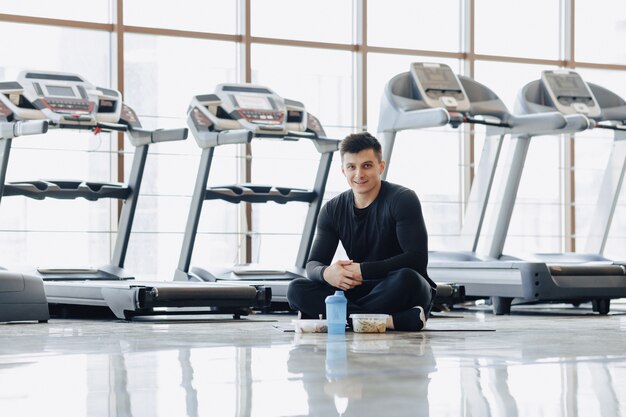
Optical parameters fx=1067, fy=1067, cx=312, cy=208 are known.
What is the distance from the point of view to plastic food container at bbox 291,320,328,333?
4078mm

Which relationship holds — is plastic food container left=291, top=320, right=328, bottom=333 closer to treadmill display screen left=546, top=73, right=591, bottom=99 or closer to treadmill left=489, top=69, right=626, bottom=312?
treadmill left=489, top=69, right=626, bottom=312

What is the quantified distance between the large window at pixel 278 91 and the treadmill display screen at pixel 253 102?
1.88 meters

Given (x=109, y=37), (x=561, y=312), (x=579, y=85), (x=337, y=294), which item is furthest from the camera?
(x=109, y=37)

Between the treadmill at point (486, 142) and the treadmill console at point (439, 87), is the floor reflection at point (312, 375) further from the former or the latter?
the treadmill console at point (439, 87)

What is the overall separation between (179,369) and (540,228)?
8.03 m

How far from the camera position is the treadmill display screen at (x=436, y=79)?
279 inches

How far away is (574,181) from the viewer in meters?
10.3

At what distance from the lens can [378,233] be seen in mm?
4176

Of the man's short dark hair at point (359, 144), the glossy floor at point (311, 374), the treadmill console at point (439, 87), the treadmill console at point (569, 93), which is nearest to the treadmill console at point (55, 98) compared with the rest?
the treadmill console at point (439, 87)

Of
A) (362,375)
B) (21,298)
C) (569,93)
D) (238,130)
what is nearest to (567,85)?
(569,93)

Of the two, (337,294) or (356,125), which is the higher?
(356,125)

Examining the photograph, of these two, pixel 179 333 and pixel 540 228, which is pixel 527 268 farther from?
pixel 540 228

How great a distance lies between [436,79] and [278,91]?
242cm

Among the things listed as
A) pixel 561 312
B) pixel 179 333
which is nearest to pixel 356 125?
pixel 561 312
